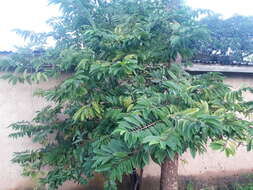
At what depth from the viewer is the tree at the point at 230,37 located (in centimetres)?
521

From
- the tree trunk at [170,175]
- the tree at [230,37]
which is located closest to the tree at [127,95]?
the tree trunk at [170,175]

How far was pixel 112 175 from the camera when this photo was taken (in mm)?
2029

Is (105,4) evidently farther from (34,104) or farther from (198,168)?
(198,168)

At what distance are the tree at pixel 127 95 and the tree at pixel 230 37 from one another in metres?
2.38

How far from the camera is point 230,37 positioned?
5.36 meters

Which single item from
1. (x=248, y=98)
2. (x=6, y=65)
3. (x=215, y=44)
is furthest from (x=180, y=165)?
(x=6, y=65)

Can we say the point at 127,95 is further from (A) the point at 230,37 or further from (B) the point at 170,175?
(A) the point at 230,37

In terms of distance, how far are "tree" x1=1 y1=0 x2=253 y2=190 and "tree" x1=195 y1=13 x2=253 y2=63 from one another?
2.38 m

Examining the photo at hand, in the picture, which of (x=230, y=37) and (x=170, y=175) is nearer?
(x=170, y=175)

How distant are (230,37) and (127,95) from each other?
12.9 ft

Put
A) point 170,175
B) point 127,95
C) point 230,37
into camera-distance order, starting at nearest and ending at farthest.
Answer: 1. point 127,95
2. point 170,175
3. point 230,37

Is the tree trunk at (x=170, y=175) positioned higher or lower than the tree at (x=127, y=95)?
lower

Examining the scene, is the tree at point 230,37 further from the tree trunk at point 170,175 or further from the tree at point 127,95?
the tree trunk at point 170,175

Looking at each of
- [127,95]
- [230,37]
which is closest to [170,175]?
[127,95]
